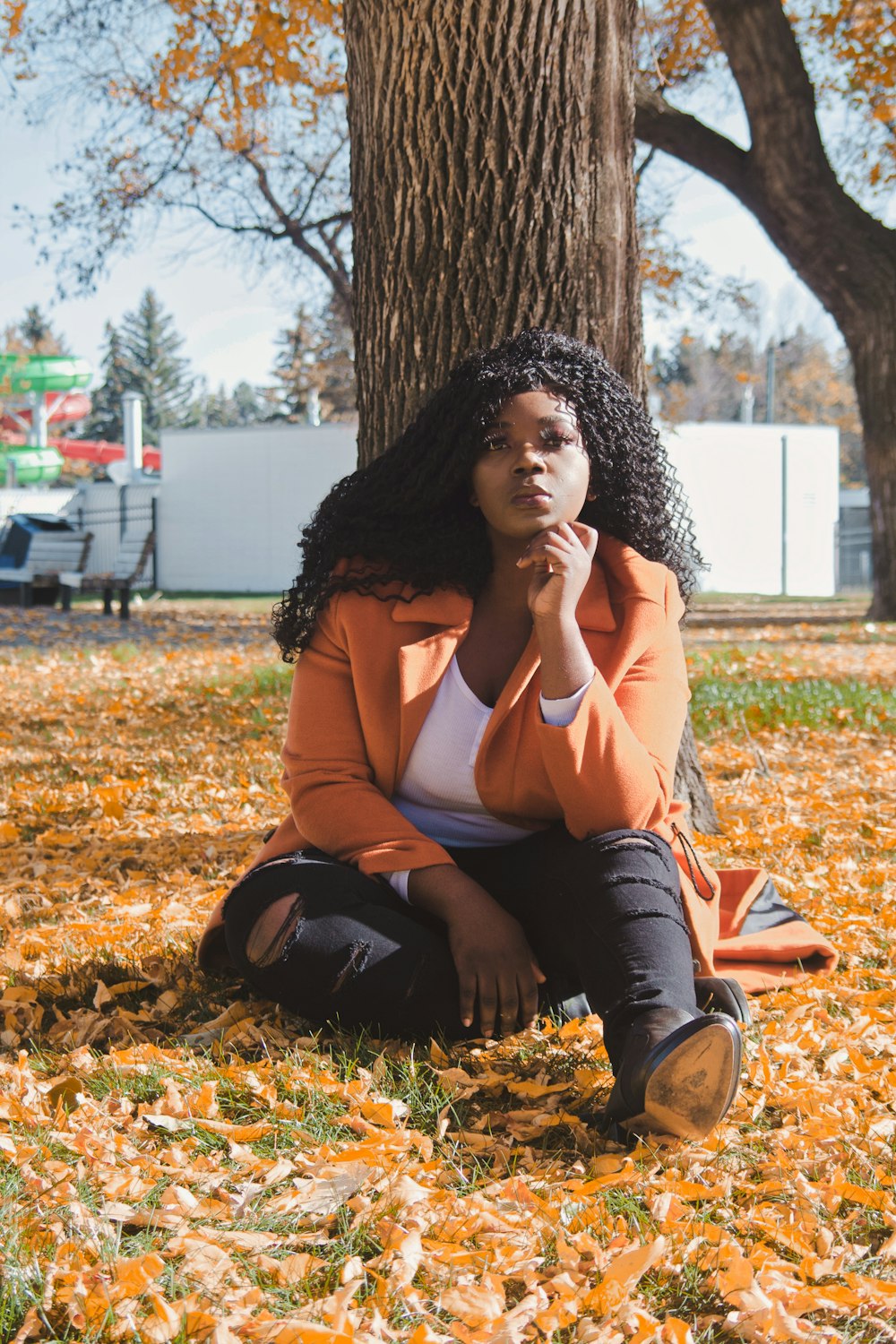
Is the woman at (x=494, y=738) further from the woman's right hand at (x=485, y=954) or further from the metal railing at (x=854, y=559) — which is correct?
the metal railing at (x=854, y=559)

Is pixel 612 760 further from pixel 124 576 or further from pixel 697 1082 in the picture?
pixel 124 576

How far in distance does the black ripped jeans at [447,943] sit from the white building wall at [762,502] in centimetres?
2492

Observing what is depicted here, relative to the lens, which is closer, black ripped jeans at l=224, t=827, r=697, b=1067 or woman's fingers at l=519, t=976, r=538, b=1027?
black ripped jeans at l=224, t=827, r=697, b=1067

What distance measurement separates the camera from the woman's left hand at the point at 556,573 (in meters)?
2.42

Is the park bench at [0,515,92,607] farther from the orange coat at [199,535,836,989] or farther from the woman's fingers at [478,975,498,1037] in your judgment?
the woman's fingers at [478,975,498,1037]

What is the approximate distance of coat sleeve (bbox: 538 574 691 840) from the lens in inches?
93.8

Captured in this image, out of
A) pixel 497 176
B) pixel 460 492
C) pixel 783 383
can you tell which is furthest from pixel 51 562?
pixel 783 383

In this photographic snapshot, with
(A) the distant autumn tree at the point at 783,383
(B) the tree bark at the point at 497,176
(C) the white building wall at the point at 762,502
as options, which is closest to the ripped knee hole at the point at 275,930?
(B) the tree bark at the point at 497,176

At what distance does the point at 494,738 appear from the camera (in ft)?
8.50

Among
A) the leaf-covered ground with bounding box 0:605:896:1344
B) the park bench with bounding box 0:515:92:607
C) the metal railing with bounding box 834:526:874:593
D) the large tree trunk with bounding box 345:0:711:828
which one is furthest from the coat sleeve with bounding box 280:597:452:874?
the metal railing with bounding box 834:526:874:593

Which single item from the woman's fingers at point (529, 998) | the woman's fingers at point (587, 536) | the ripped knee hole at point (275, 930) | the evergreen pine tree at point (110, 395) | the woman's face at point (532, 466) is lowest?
the woman's fingers at point (529, 998)

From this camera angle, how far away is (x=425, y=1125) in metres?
2.24

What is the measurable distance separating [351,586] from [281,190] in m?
17.2

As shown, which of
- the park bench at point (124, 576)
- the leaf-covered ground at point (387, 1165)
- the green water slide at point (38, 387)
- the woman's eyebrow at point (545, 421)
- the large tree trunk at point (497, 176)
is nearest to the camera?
the leaf-covered ground at point (387, 1165)
